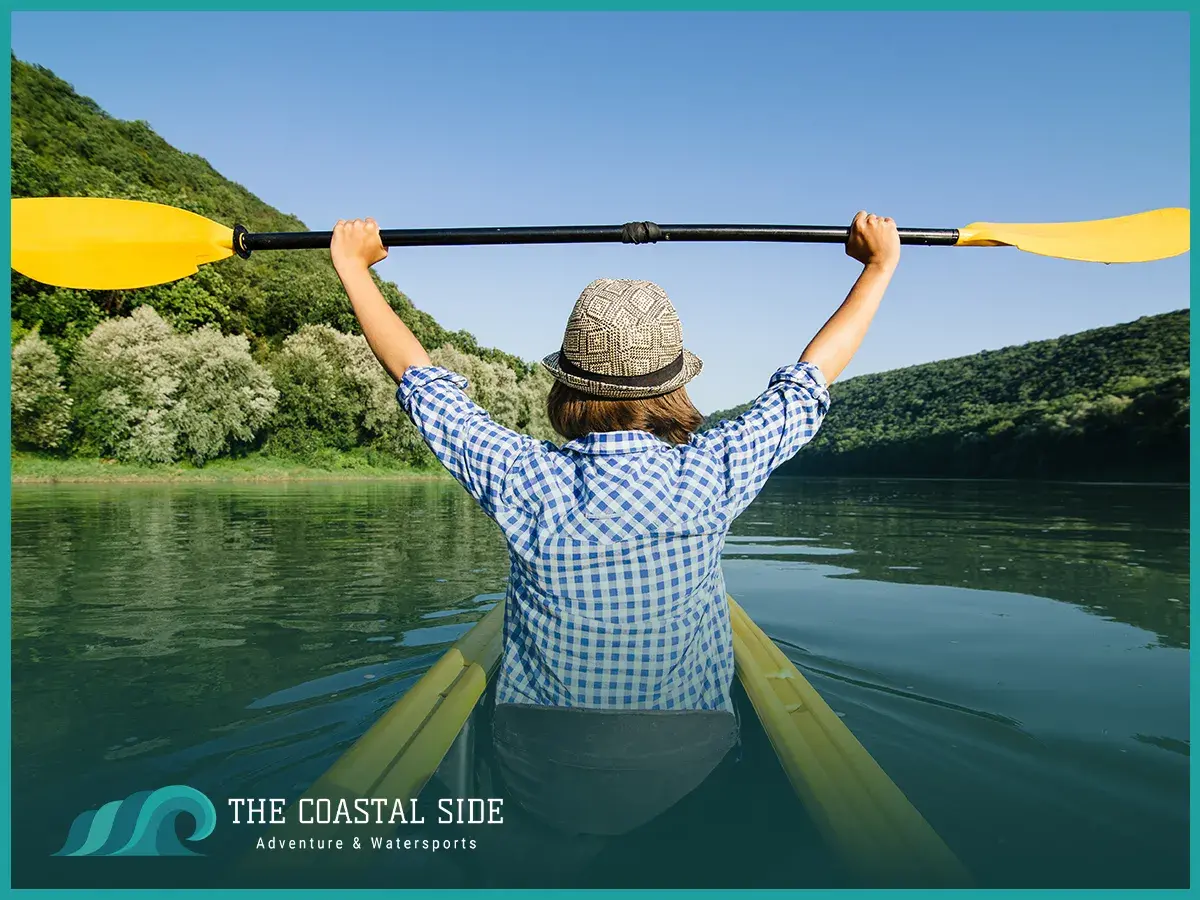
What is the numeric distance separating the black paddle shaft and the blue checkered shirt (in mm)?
955

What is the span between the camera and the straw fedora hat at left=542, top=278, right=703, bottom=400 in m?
1.75

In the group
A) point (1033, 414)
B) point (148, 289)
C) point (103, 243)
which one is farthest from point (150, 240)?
point (1033, 414)

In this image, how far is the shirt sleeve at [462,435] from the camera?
1.74 meters

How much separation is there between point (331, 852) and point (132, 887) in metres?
0.83

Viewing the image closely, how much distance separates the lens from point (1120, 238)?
3.37 metres

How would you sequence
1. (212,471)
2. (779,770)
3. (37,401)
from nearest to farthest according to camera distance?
(779,770)
(37,401)
(212,471)

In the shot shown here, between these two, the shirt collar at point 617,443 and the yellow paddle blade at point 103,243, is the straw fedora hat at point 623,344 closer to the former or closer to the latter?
the shirt collar at point 617,443

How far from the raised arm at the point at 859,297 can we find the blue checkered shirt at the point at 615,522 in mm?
133

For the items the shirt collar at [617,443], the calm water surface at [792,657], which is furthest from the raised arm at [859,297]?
the calm water surface at [792,657]

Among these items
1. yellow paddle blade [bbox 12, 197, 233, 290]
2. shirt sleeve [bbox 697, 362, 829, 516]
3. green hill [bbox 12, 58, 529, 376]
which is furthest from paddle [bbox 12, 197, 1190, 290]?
green hill [bbox 12, 58, 529, 376]

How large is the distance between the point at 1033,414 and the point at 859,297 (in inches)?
1887

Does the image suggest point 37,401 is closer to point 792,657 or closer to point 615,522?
point 792,657

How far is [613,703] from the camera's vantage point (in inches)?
72.1

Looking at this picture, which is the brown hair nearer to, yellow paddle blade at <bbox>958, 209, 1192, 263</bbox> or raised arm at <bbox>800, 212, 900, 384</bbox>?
raised arm at <bbox>800, 212, 900, 384</bbox>
